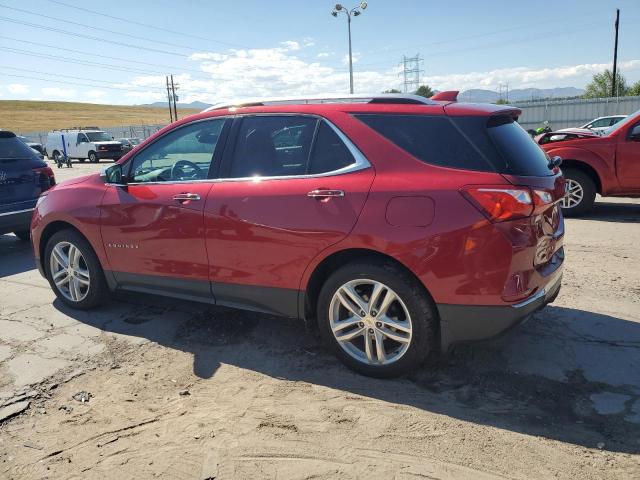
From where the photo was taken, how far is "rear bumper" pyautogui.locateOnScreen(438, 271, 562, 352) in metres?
2.93

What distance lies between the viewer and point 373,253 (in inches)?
126

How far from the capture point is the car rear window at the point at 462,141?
3.00m

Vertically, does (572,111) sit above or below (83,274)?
above

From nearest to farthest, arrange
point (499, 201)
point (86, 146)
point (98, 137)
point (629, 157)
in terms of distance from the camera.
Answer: point (499, 201) < point (629, 157) < point (86, 146) < point (98, 137)

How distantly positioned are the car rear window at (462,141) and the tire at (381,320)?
0.73 m

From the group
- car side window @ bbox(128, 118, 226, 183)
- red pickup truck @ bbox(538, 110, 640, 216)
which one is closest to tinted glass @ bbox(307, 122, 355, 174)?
car side window @ bbox(128, 118, 226, 183)

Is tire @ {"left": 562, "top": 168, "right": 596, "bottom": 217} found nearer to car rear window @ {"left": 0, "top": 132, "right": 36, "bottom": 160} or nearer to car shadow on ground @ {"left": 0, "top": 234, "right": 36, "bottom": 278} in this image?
car shadow on ground @ {"left": 0, "top": 234, "right": 36, "bottom": 278}

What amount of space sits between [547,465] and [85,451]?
2307 mm

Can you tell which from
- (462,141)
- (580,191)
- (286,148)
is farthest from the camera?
(580,191)

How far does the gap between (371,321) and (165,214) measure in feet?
5.96

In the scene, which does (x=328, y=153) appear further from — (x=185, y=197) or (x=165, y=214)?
(x=165, y=214)

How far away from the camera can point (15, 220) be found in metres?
7.12

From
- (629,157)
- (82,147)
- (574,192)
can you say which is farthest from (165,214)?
(82,147)

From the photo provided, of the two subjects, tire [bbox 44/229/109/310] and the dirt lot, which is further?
tire [bbox 44/229/109/310]
